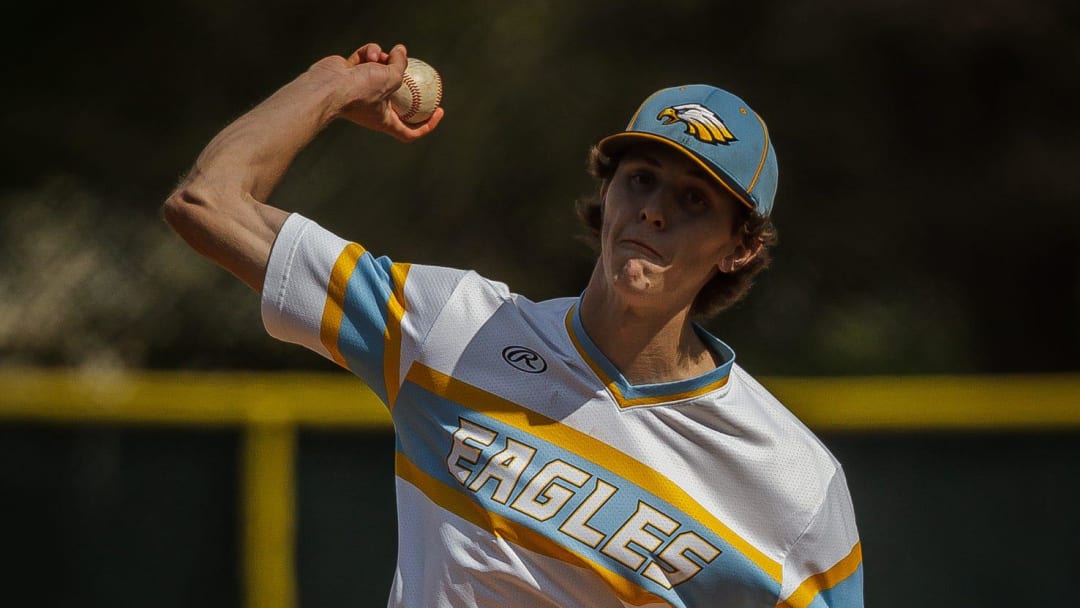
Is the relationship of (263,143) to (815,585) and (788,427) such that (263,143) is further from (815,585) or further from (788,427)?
(815,585)

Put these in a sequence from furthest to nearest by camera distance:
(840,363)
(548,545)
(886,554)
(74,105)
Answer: (74,105) < (840,363) < (886,554) < (548,545)

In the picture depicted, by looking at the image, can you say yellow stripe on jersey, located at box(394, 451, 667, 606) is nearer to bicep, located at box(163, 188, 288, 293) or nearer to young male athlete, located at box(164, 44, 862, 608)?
young male athlete, located at box(164, 44, 862, 608)

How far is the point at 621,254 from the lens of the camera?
10.5 ft

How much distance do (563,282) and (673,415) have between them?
6137mm

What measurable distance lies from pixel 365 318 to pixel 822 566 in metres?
1.16

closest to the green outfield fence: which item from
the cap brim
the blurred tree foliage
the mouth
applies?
the cap brim

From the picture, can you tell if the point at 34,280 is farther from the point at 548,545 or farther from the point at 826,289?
the point at 548,545

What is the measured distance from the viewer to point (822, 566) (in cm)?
323

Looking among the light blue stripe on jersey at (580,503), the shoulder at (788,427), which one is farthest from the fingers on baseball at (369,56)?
the shoulder at (788,427)

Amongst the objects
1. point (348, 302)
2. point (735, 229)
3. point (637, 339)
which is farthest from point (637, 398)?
point (348, 302)

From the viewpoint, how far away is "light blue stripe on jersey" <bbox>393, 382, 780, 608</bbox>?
3201 millimetres

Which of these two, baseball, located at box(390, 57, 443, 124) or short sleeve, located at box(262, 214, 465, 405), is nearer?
short sleeve, located at box(262, 214, 465, 405)

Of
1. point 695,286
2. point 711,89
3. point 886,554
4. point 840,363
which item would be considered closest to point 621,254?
point 695,286

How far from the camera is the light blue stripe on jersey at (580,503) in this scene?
10.5 ft
